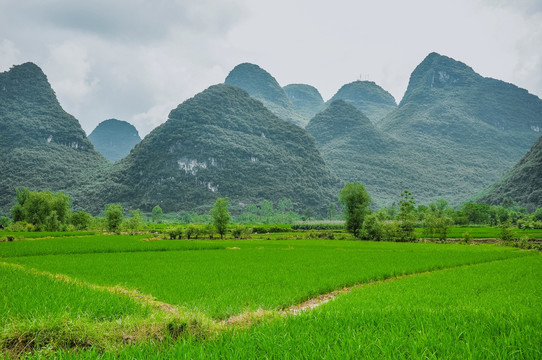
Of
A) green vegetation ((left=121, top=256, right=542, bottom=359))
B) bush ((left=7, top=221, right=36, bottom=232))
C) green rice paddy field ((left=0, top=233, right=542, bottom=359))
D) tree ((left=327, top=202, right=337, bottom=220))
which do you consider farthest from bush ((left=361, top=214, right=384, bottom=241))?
tree ((left=327, top=202, right=337, bottom=220))

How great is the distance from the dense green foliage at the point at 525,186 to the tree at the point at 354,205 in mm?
103410

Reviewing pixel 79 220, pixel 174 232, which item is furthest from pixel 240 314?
pixel 79 220

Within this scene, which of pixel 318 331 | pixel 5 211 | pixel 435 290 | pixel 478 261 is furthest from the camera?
pixel 5 211

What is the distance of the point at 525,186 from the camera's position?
130 metres

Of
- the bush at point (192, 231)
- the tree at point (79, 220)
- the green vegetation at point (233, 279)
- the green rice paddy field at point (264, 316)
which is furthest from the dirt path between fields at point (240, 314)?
the tree at point (79, 220)

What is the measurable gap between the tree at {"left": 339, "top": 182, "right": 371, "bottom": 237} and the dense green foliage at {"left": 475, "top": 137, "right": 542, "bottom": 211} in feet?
339

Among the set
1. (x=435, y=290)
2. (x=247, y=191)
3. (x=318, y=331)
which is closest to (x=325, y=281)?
(x=435, y=290)

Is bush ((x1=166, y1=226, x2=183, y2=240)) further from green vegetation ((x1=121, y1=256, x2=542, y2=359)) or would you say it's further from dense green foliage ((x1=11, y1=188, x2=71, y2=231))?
green vegetation ((x1=121, y1=256, x2=542, y2=359))

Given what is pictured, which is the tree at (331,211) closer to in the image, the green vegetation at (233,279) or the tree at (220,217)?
the tree at (220,217)

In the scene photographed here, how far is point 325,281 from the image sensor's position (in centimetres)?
1465

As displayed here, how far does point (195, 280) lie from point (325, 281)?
6284 millimetres

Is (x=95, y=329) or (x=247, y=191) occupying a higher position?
(x=247, y=191)

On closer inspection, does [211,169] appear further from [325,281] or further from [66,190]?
[325,281]

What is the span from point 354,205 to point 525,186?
11735cm
